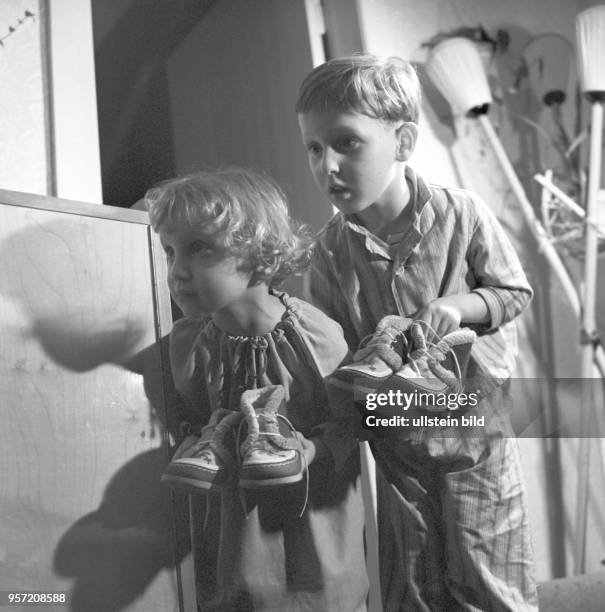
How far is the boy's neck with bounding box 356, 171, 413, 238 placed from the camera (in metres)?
1.14

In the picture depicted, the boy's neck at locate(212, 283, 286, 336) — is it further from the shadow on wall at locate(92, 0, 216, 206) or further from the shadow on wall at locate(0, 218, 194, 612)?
the shadow on wall at locate(92, 0, 216, 206)

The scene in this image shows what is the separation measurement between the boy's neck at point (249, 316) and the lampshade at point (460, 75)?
1.45 ft

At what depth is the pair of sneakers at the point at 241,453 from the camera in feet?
3.42

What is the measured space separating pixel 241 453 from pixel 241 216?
1.04 feet

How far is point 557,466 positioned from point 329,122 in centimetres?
60

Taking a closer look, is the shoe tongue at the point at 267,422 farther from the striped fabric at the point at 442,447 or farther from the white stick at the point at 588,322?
the white stick at the point at 588,322

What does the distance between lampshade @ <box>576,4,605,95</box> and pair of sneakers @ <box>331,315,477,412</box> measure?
1.83ft

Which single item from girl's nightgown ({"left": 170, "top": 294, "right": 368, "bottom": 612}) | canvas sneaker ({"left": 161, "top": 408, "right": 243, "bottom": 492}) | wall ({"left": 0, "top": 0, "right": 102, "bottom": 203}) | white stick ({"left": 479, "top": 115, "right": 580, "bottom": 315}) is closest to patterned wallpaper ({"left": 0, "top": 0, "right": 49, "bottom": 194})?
wall ({"left": 0, "top": 0, "right": 102, "bottom": 203})

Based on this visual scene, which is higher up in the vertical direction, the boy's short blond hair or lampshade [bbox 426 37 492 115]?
lampshade [bbox 426 37 492 115]

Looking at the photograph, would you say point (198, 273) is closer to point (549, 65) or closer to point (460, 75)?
point (460, 75)

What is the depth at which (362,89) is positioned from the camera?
1116mm

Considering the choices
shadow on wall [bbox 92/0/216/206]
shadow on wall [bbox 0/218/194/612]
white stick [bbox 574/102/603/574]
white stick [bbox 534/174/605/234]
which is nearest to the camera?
shadow on wall [bbox 0/218/194/612]

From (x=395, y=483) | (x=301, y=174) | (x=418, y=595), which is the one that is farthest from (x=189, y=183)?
(x=418, y=595)

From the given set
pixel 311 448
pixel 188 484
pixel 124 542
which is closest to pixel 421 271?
pixel 311 448
